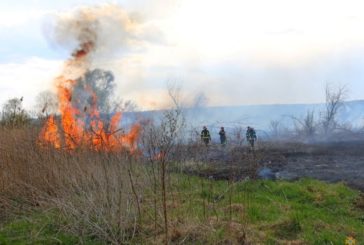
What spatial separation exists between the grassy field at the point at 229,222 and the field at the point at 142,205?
0.02 meters

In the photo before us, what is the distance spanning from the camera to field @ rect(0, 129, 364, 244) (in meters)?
6.79

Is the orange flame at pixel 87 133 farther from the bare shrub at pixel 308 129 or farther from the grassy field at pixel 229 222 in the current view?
the bare shrub at pixel 308 129

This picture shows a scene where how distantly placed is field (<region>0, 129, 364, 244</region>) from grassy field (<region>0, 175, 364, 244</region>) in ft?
0.05

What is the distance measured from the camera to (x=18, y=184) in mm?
10055

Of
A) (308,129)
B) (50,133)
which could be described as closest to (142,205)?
(50,133)

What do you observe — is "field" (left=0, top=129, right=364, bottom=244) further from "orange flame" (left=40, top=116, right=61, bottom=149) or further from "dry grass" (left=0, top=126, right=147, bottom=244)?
"orange flame" (left=40, top=116, right=61, bottom=149)

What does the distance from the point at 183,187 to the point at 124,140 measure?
1.58 metres

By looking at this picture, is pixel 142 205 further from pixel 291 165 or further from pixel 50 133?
pixel 291 165

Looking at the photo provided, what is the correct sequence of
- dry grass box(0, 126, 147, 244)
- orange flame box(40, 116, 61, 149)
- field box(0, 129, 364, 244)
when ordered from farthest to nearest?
orange flame box(40, 116, 61, 149) < dry grass box(0, 126, 147, 244) < field box(0, 129, 364, 244)

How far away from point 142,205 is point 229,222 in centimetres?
154

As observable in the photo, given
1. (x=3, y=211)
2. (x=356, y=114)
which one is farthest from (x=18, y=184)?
(x=356, y=114)

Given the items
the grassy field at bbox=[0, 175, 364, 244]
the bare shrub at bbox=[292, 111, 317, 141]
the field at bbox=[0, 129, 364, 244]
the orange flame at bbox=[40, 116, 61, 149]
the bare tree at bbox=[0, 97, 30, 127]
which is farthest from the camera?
the bare shrub at bbox=[292, 111, 317, 141]

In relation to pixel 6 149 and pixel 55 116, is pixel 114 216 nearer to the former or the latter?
pixel 6 149

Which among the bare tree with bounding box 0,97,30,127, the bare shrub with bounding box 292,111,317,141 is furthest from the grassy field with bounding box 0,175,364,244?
the bare shrub with bounding box 292,111,317,141
